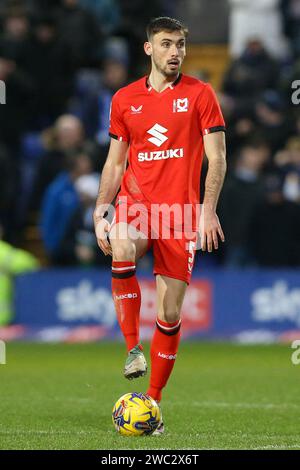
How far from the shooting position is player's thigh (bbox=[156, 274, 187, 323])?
927 cm

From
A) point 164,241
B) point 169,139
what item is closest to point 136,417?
point 164,241

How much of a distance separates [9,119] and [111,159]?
9.66 meters

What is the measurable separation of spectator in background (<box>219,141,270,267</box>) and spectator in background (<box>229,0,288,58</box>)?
3880mm

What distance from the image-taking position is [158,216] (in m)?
9.29

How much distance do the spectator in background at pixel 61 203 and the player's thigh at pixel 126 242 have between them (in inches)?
332

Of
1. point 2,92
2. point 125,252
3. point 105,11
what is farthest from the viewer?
point 105,11

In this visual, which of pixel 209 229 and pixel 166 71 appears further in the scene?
pixel 166 71

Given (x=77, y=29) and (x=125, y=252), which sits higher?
(x=77, y=29)

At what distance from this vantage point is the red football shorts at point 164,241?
9.26 meters

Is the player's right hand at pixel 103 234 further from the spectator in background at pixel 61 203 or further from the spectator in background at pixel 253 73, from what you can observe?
the spectator in background at pixel 253 73

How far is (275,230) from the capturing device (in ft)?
58.4

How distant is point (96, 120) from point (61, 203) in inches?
84.8

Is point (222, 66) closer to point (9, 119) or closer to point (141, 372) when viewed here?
point (9, 119)

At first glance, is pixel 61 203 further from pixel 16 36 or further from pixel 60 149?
pixel 16 36
